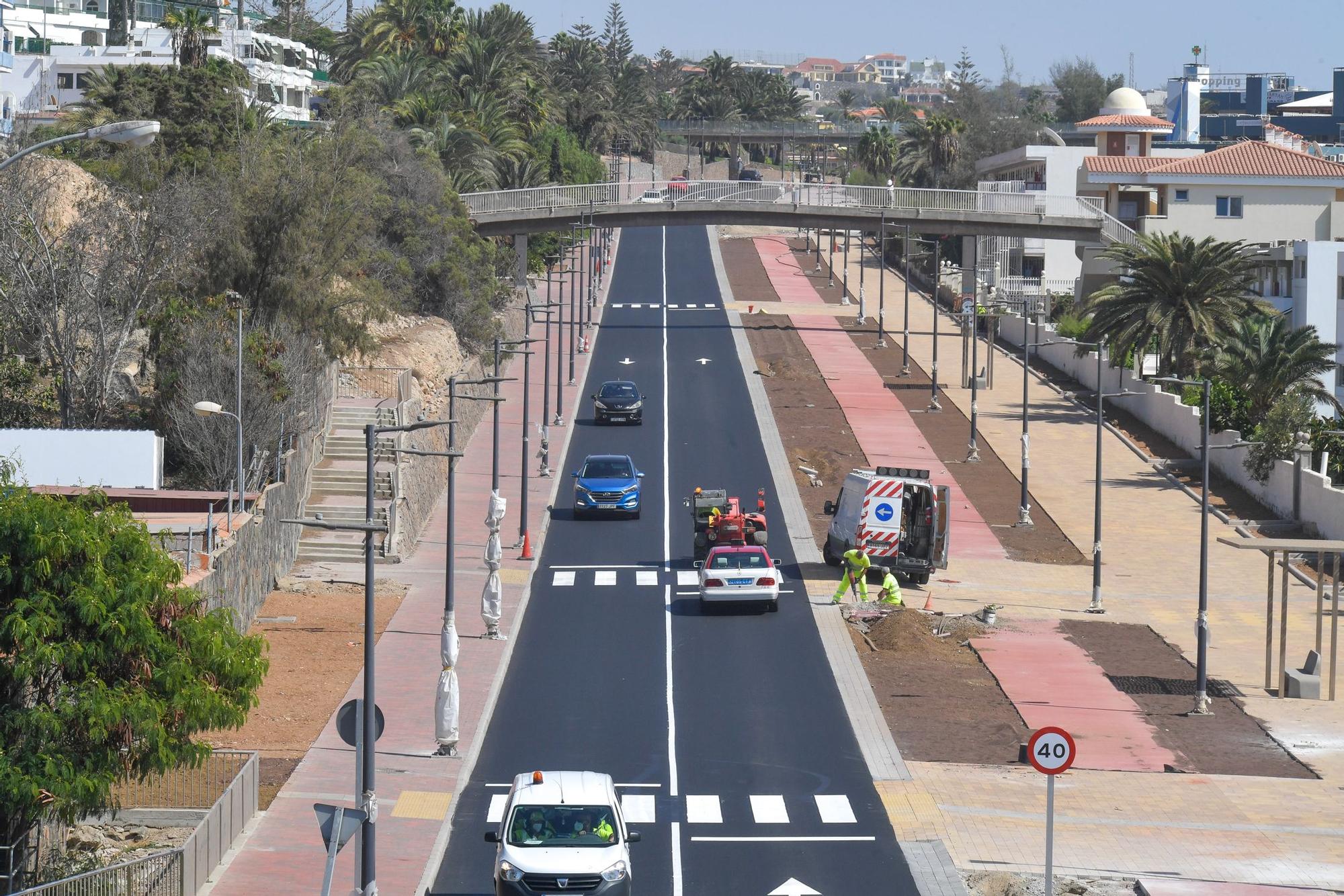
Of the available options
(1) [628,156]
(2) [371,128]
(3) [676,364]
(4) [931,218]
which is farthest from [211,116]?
(1) [628,156]

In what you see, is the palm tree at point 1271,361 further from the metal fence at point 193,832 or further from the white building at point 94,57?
the white building at point 94,57

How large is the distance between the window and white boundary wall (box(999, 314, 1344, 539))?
1226 centimetres

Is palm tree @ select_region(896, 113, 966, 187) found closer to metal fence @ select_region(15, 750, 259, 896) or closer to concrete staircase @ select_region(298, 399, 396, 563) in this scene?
concrete staircase @ select_region(298, 399, 396, 563)

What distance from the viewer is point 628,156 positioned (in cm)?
18250

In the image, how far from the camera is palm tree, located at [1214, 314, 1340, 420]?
62.0 meters

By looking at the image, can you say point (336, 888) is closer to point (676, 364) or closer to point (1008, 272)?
point (676, 364)

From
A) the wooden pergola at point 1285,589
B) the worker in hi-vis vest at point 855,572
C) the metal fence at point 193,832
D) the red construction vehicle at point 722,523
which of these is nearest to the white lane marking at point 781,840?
the metal fence at point 193,832

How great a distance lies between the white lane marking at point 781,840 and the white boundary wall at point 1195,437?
3141 cm

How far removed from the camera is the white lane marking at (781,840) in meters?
26.4

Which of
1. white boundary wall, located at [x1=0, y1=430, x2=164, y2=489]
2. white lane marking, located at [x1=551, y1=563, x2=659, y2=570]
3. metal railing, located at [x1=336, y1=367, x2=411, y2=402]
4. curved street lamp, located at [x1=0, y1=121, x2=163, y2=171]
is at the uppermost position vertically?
curved street lamp, located at [x1=0, y1=121, x2=163, y2=171]

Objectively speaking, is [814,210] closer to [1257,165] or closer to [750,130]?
[1257,165]

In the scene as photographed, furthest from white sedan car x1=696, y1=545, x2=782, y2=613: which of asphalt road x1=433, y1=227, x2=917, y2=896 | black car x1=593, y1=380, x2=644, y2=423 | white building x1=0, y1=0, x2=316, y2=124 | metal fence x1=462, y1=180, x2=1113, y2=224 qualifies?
white building x1=0, y1=0, x2=316, y2=124

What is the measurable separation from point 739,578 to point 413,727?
1179 centimetres

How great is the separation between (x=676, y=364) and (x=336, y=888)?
59.9m
